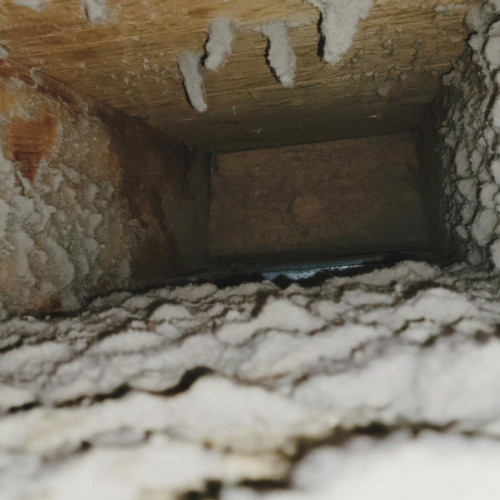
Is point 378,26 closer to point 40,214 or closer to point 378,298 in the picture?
point 378,298

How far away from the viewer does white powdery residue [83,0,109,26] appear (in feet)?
2.81

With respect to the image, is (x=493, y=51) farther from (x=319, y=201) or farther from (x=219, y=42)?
(x=319, y=201)

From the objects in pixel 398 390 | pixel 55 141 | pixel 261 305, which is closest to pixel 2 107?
pixel 55 141

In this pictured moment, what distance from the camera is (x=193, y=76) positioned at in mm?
1205

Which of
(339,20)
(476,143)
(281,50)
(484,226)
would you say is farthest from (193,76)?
(484,226)

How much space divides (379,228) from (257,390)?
1.82 meters

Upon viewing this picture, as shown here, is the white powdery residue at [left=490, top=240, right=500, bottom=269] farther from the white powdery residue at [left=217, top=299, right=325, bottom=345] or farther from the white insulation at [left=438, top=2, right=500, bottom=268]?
the white powdery residue at [left=217, top=299, right=325, bottom=345]

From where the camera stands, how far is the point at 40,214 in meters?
1.18

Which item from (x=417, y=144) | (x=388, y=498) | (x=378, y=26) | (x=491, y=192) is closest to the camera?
(x=388, y=498)

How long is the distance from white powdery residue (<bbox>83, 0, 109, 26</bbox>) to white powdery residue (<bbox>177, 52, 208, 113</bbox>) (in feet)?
0.84

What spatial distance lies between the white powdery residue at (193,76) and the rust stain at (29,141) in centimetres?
43

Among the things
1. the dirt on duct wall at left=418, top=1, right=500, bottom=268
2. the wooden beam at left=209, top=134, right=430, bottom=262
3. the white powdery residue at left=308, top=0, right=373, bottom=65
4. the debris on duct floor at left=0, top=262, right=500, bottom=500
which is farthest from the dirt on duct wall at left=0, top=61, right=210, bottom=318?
the dirt on duct wall at left=418, top=1, right=500, bottom=268

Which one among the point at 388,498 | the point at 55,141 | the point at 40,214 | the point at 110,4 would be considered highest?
the point at 110,4

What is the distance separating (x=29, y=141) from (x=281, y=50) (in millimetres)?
762
